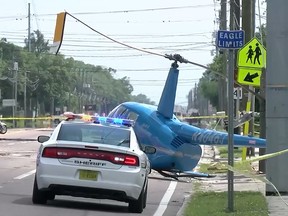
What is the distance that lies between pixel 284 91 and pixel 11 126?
253ft

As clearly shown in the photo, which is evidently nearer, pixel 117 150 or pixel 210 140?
pixel 117 150

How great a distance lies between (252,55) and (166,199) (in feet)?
16.4

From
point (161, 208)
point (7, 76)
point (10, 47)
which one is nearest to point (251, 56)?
point (161, 208)

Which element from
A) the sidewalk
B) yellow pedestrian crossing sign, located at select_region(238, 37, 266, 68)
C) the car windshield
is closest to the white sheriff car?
the car windshield

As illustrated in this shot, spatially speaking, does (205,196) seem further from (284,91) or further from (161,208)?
(284,91)

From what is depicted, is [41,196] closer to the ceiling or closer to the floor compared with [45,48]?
closer to the floor

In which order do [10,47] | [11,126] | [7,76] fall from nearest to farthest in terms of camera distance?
[11,126] → [7,76] → [10,47]

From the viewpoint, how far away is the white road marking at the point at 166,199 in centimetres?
1322

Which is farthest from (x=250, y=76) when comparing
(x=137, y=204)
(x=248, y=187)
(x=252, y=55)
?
(x=137, y=204)

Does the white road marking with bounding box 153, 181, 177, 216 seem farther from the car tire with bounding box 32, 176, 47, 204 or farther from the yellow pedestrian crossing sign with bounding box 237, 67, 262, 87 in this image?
the yellow pedestrian crossing sign with bounding box 237, 67, 262, 87

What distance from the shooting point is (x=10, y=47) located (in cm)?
10944

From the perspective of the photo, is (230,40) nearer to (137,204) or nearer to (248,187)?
(137,204)

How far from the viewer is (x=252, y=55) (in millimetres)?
18438

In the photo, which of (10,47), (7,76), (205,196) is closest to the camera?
(205,196)
